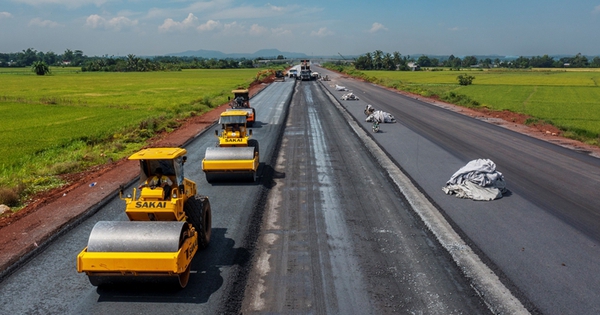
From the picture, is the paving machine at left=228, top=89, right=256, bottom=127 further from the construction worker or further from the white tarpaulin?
the construction worker

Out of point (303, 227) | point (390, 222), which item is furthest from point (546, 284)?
point (303, 227)

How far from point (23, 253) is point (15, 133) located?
2090cm

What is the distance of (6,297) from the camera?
8133 mm

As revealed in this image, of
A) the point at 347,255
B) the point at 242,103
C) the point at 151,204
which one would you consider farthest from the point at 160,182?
the point at 242,103

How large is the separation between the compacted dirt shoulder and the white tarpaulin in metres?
12.0

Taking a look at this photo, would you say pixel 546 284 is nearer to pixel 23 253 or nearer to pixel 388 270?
pixel 388 270

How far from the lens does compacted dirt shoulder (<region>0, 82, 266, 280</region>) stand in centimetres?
1041

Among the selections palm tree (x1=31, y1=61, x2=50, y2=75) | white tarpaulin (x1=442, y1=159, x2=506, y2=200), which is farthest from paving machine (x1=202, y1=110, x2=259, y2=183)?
palm tree (x1=31, y1=61, x2=50, y2=75)

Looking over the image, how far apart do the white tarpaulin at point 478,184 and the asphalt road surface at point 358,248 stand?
477mm

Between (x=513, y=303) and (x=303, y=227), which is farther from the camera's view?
(x=303, y=227)

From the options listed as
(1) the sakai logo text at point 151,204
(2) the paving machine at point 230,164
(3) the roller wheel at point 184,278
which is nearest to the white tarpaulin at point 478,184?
(2) the paving machine at point 230,164

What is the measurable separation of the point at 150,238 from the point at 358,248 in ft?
16.4

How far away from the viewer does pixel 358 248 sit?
1034cm

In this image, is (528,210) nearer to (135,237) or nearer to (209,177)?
(209,177)
